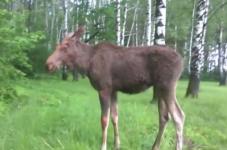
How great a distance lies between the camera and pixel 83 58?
7.95 m

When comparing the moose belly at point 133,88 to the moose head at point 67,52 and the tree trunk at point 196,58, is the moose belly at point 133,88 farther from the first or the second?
the tree trunk at point 196,58

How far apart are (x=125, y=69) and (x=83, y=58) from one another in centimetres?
69

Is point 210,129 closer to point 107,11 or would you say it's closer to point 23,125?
point 23,125

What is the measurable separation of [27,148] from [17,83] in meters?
7.42

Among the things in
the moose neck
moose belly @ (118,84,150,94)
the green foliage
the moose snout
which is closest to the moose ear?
the moose neck

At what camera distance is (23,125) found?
805 centimetres

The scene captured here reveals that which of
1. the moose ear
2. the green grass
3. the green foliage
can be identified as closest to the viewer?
the green grass

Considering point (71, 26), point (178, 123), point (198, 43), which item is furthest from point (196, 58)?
point (71, 26)

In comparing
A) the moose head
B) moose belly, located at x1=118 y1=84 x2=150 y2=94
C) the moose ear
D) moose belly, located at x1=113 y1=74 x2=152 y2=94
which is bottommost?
moose belly, located at x1=118 y1=84 x2=150 y2=94

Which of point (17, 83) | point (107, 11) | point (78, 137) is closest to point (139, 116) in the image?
point (78, 137)

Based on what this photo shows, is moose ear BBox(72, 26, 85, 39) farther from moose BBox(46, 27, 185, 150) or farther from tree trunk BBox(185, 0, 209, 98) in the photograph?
tree trunk BBox(185, 0, 209, 98)

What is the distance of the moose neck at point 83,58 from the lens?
793cm

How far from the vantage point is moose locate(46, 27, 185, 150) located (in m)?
7.75

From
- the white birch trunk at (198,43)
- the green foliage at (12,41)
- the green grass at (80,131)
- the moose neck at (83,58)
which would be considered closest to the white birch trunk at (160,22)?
the white birch trunk at (198,43)
